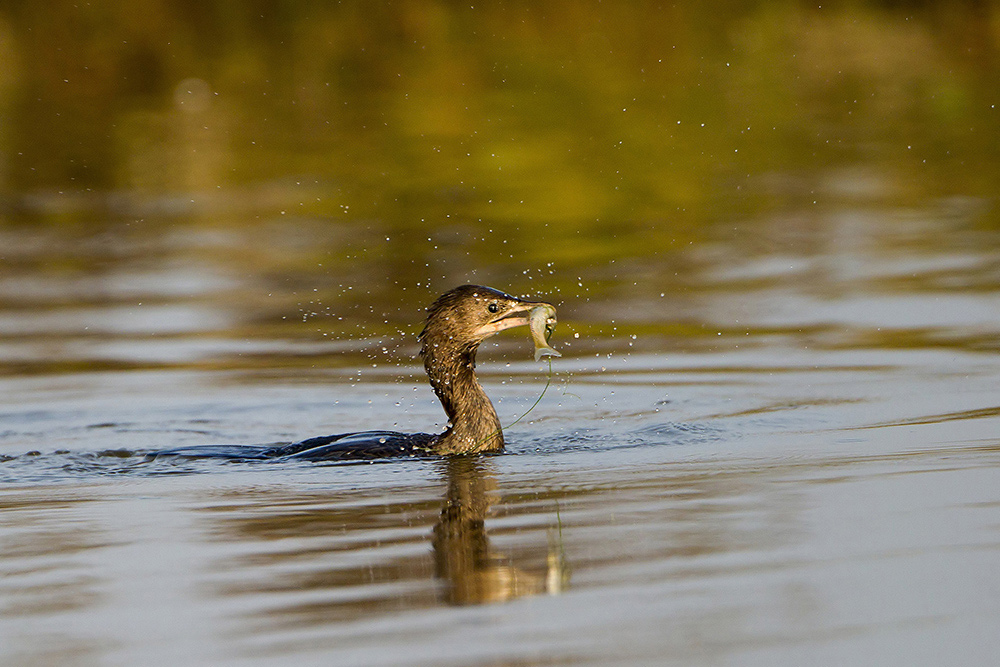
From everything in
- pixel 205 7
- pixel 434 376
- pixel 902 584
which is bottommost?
pixel 902 584

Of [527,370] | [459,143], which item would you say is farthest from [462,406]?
[459,143]

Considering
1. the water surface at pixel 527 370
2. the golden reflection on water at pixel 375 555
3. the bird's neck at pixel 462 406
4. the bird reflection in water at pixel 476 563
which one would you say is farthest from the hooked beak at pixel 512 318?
the bird reflection in water at pixel 476 563

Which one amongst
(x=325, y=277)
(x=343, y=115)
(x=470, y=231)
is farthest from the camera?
(x=343, y=115)

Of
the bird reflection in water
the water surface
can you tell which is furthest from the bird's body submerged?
A: the bird reflection in water

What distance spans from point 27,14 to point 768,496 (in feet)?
92.3

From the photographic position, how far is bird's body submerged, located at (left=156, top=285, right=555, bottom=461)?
773 centimetres

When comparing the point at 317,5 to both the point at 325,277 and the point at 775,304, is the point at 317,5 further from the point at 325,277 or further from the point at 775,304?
the point at 775,304

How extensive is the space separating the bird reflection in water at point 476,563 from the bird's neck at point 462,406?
131cm

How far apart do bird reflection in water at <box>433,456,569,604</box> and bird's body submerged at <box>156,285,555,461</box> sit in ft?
4.20

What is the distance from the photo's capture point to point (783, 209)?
50.4ft

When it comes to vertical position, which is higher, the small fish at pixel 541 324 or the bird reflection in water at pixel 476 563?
the small fish at pixel 541 324

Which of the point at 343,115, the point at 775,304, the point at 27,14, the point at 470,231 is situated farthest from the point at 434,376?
the point at 27,14

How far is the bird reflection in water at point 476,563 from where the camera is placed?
4848 millimetres

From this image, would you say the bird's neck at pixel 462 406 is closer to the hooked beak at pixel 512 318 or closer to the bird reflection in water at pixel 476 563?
the hooked beak at pixel 512 318
